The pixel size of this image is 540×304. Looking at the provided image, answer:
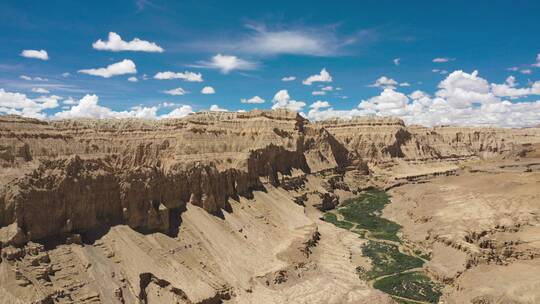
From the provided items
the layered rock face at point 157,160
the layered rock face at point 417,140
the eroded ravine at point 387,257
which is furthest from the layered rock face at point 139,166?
the layered rock face at point 417,140

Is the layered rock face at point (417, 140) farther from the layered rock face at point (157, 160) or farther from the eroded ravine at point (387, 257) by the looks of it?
the eroded ravine at point (387, 257)

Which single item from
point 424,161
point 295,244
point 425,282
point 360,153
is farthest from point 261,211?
point 424,161

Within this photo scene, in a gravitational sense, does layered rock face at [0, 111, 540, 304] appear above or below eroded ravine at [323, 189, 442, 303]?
above

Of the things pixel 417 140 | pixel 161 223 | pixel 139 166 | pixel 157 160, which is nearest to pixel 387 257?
pixel 161 223

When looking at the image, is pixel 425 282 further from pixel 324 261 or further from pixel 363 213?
pixel 363 213

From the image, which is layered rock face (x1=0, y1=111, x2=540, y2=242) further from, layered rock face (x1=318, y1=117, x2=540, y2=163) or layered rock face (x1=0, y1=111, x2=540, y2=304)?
layered rock face (x1=318, y1=117, x2=540, y2=163)

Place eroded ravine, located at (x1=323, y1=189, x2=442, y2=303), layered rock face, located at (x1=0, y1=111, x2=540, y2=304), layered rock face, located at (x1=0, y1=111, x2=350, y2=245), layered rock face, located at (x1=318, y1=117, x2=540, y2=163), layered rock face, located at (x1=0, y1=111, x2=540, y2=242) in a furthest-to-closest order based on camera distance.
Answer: layered rock face, located at (x1=318, y1=117, x2=540, y2=163) < eroded ravine, located at (x1=323, y1=189, x2=442, y2=303) < layered rock face, located at (x1=0, y1=111, x2=540, y2=242) < layered rock face, located at (x1=0, y1=111, x2=350, y2=245) < layered rock face, located at (x1=0, y1=111, x2=540, y2=304)

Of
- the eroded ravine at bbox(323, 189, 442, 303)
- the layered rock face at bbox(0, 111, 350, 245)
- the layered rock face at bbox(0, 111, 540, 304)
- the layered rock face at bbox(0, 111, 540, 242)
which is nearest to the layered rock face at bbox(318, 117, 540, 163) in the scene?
the layered rock face at bbox(0, 111, 540, 242)
